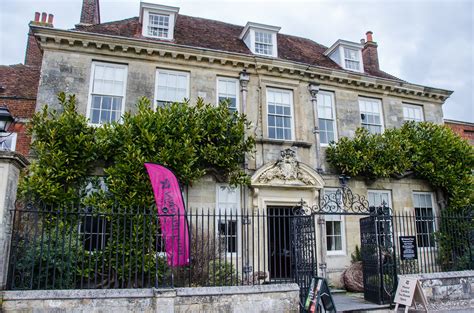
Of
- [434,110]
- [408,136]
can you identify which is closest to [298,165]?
[408,136]

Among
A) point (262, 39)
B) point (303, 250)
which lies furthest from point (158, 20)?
point (303, 250)

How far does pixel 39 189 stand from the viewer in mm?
9516

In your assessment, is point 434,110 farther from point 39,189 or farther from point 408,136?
point 39,189

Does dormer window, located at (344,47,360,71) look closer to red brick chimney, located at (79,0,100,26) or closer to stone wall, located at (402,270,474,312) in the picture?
stone wall, located at (402,270,474,312)

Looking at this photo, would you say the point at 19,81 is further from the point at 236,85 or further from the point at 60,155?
the point at 236,85

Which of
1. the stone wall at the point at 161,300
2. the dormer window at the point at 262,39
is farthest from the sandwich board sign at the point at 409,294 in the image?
the dormer window at the point at 262,39

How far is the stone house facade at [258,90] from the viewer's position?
11617 millimetres

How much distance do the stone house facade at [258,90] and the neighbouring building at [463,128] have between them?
370cm

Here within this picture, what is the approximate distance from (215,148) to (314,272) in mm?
4758

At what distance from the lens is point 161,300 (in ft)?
21.1

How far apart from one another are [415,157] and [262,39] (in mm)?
7520

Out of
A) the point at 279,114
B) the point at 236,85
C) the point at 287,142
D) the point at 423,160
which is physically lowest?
the point at 423,160

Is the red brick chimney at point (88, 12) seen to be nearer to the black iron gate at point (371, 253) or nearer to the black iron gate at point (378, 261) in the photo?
the black iron gate at point (371, 253)

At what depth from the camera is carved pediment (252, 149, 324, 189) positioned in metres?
12.0
